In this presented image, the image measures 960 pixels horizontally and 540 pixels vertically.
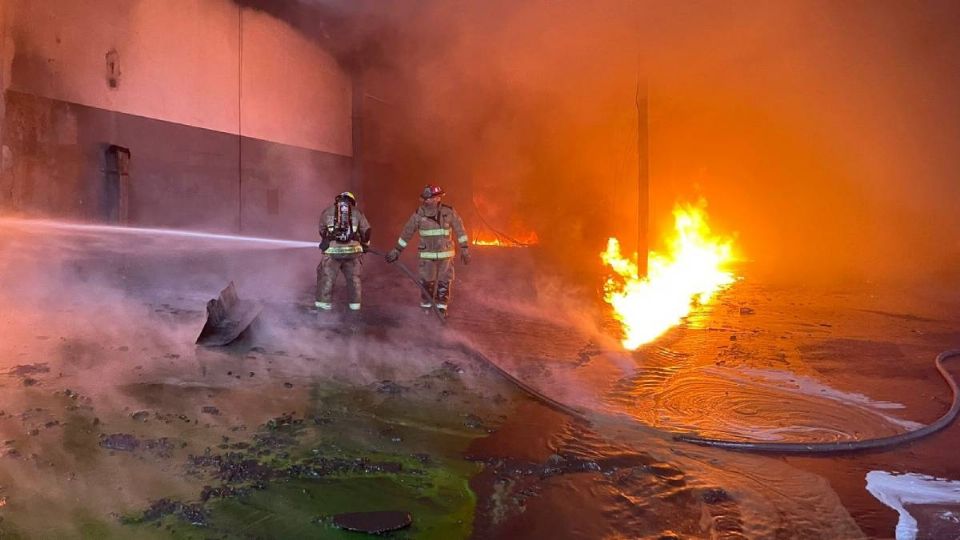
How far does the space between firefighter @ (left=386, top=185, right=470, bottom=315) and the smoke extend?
17.8 feet

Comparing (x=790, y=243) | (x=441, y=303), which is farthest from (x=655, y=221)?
(x=441, y=303)

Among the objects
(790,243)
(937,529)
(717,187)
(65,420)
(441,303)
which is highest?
(717,187)

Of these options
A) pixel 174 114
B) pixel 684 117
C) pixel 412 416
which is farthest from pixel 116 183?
pixel 684 117

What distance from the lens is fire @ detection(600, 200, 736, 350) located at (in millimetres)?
9188

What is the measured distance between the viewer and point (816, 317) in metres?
9.71

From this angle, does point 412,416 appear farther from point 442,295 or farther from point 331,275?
point 442,295

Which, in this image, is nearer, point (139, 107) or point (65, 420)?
point (65, 420)

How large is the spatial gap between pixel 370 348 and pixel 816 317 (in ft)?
22.4

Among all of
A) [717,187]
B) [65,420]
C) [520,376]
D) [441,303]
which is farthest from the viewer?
[717,187]

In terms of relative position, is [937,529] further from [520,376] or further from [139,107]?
[139,107]

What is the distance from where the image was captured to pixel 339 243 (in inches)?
291

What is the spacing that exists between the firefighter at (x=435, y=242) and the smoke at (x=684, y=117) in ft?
17.8

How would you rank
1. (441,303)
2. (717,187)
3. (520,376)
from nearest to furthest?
(520,376) < (441,303) < (717,187)

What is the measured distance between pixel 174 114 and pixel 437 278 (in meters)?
4.67
